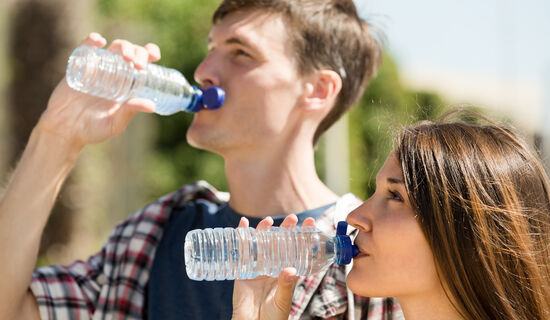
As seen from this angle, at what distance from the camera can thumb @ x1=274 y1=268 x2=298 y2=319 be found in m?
2.11

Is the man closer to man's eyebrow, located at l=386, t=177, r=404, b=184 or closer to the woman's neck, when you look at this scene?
the woman's neck

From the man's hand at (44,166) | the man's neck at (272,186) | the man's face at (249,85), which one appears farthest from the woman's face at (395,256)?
the man's hand at (44,166)

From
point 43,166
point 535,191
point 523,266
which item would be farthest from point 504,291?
point 43,166

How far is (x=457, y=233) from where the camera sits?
2.00 m

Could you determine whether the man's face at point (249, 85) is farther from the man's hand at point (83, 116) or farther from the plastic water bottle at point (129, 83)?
the man's hand at point (83, 116)

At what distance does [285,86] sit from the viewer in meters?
3.09

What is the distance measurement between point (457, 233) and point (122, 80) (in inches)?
57.9

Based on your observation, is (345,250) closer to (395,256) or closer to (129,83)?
(395,256)

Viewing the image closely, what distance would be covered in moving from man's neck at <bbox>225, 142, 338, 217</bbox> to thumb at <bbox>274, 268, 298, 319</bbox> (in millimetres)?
855

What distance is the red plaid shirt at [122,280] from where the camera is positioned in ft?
8.61

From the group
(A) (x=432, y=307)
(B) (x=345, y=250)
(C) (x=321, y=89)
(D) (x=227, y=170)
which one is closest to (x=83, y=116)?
(D) (x=227, y=170)

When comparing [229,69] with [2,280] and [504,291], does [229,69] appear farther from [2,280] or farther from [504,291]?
[504,291]

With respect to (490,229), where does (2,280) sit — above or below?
below

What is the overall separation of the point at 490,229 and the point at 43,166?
5.69ft
